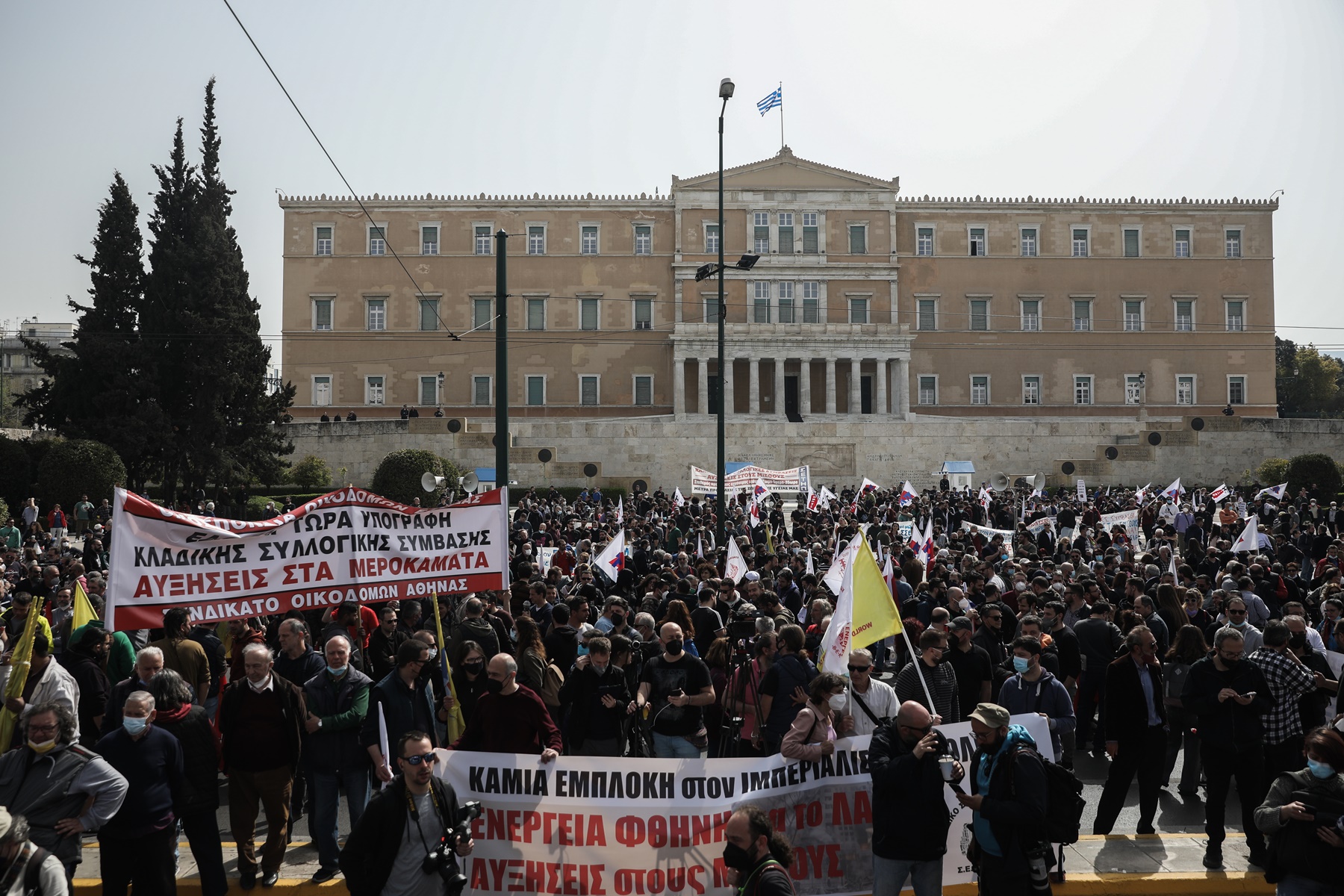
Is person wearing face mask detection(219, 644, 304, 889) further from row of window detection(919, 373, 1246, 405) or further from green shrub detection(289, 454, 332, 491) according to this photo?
row of window detection(919, 373, 1246, 405)

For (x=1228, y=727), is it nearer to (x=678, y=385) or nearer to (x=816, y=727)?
(x=816, y=727)

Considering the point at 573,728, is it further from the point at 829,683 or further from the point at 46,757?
the point at 46,757

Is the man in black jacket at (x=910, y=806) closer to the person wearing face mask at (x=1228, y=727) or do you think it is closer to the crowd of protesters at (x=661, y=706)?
the crowd of protesters at (x=661, y=706)

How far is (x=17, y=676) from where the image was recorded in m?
6.45

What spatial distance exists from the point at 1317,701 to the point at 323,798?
6.33 m

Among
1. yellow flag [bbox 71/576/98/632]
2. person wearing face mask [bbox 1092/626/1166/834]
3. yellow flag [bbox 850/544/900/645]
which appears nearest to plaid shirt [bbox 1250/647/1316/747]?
person wearing face mask [bbox 1092/626/1166/834]

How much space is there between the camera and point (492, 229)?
5362 cm

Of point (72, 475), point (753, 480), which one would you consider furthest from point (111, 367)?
point (753, 480)

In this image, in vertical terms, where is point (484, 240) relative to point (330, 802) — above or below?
above

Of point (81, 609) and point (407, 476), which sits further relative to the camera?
point (407, 476)

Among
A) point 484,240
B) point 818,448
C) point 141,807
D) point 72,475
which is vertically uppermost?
point 484,240

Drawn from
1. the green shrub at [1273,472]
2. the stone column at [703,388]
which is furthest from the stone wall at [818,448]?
the stone column at [703,388]

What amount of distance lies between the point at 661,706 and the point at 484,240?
48545 millimetres

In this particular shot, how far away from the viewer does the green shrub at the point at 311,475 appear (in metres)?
40.7
